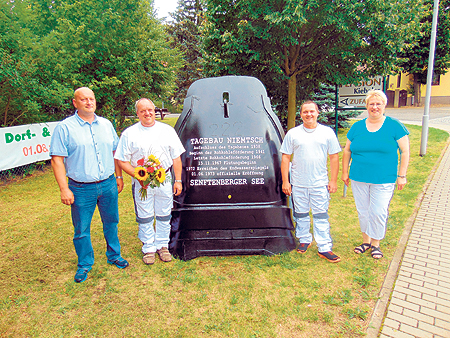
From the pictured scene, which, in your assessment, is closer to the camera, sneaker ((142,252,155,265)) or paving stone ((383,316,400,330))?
paving stone ((383,316,400,330))

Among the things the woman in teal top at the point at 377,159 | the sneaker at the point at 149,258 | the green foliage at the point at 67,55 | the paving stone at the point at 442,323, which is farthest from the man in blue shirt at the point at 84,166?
the green foliage at the point at 67,55

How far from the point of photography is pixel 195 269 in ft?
11.8

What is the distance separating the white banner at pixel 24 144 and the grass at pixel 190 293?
3533mm

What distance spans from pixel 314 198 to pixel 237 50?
6979mm

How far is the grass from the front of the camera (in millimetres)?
2693

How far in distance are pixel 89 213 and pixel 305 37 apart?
9.05m

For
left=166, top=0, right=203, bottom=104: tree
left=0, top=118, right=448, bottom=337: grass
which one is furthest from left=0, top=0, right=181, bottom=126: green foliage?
left=166, top=0, right=203, bottom=104: tree

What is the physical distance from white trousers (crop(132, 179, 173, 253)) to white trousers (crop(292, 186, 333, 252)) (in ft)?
4.93

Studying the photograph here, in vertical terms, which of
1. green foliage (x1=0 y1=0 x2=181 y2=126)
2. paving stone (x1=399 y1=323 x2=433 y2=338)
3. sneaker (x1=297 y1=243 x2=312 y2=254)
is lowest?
paving stone (x1=399 y1=323 x2=433 y2=338)

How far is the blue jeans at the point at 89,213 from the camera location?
3299 mm

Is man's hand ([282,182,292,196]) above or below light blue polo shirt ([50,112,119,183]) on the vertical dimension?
below

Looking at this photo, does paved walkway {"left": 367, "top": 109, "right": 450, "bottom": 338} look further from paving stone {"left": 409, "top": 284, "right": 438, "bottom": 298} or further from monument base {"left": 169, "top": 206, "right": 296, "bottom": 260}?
monument base {"left": 169, "top": 206, "right": 296, "bottom": 260}

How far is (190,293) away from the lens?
317 cm

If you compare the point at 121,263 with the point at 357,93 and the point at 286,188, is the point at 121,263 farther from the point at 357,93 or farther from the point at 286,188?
the point at 357,93
